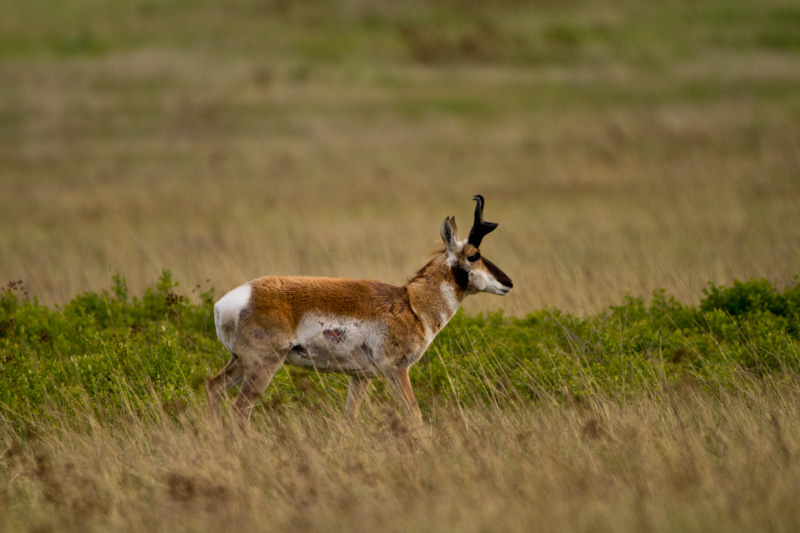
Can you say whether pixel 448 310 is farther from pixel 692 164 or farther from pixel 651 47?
pixel 651 47

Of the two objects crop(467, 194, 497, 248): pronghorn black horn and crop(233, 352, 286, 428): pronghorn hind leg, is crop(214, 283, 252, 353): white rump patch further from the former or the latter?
crop(467, 194, 497, 248): pronghorn black horn

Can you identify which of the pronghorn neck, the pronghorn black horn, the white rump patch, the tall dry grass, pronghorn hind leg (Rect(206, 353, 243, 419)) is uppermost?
the pronghorn black horn

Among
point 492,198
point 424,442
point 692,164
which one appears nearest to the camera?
point 424,442

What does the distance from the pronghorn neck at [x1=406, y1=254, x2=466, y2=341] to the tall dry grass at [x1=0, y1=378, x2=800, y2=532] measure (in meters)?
0.93

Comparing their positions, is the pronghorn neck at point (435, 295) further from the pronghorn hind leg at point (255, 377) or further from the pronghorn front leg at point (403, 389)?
the pronghorn hind leg at point (255, 377)

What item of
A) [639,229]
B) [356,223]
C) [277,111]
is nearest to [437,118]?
[277,111]

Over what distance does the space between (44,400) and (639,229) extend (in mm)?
12008

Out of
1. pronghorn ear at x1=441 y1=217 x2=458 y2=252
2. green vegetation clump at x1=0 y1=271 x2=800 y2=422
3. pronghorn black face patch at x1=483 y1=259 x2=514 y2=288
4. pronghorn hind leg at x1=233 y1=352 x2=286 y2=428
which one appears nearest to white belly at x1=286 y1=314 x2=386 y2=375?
pronghorn hind leg at x1=233 y1=352 x2=286 y2=428

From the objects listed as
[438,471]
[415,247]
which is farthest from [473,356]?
[415,247]

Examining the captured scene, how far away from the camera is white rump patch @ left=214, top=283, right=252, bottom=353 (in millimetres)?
7129

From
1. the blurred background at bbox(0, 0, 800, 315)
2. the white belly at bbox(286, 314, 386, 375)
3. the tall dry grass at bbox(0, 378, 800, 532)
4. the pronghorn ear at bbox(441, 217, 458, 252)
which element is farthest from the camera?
the blurred background at bbox(0, 0, 800, 315)

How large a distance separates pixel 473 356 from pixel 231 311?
248cm

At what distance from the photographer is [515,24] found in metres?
44.9

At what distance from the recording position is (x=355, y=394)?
751 centimetres
